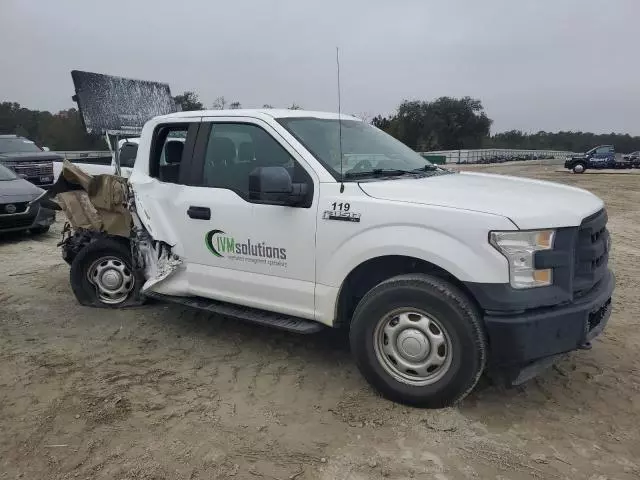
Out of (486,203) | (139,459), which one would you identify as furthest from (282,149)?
(139,459)

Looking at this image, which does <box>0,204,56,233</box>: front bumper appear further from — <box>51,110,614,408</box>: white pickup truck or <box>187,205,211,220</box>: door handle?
<box>187,205,211,220</box>: door handle

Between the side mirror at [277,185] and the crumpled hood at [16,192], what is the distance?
7318 millimetres

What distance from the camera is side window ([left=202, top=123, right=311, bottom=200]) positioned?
4332 millimetres

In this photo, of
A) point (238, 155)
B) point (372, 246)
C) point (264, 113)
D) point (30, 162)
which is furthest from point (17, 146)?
point (372, 246)

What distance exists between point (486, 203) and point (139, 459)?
2509mm

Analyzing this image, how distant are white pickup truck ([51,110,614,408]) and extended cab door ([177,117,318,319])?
1 cm

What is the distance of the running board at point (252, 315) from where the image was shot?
161 inches

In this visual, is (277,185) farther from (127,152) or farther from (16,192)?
(127,152)

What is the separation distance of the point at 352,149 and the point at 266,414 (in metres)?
2.10

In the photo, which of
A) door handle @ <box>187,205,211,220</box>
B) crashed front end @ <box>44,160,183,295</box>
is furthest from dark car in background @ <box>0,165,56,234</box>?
door handle @ <box>187,205,211,220</box>

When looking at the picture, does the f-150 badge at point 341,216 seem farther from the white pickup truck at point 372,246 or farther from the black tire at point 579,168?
the black tire at point 579,168

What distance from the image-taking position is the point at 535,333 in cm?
328

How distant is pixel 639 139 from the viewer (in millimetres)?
90188

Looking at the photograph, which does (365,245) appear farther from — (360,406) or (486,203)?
(360,406)
